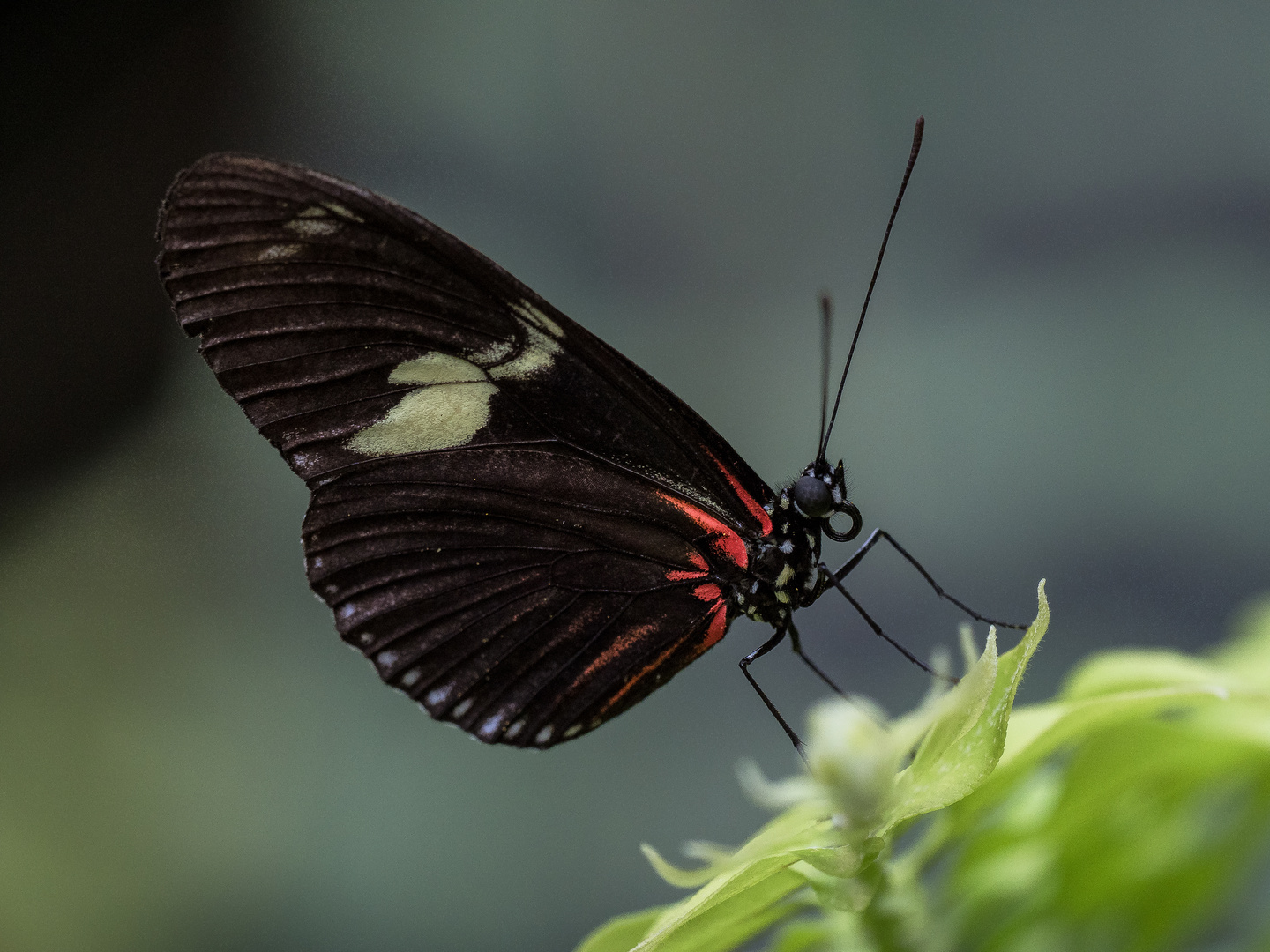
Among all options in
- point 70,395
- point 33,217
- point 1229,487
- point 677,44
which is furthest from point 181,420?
point 1229,487

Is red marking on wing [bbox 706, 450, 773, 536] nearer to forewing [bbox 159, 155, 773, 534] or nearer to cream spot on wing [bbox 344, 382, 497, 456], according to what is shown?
forewing [bbox 159, 155, 773, 534]

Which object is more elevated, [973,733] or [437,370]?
[437,370]

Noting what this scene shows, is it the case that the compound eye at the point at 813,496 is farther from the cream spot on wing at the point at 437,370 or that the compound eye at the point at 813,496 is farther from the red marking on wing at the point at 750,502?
the cream spot on wing at the point at 437,370

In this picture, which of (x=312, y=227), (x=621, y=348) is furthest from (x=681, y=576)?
(x=621, y=348)

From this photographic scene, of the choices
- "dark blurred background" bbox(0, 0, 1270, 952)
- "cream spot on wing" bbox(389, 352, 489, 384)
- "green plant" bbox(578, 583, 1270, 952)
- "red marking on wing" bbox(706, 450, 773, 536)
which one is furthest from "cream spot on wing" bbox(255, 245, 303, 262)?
"dark blurred background" bbox(0, 0, 1270, 952)

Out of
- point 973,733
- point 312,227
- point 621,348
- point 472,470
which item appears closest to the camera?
point 973,733

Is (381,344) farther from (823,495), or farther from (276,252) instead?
(823,495)

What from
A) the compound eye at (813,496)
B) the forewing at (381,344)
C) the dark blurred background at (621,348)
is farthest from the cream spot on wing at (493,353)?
the dark blurred background at (621,348)
